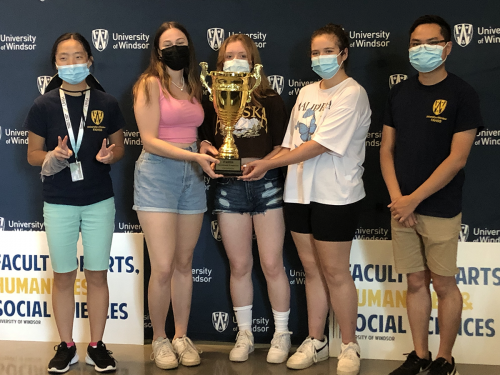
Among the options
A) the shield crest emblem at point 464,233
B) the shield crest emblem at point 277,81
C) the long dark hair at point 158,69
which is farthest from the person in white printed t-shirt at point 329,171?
the shield crest emblem at point 464,233

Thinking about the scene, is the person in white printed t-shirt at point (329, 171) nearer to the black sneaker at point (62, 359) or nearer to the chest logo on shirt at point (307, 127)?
the chest logo on shirt at point (307, 127)

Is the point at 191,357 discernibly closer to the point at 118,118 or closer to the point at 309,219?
the point at 309,219

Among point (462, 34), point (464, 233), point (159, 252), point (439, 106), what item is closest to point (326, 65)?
point (439, 106)

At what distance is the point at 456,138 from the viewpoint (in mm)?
2482

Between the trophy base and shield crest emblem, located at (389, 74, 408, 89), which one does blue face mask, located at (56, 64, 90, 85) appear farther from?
shield crest emblem, located at (389, 74, 408, 89)

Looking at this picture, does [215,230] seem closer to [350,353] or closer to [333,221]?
[333,221]

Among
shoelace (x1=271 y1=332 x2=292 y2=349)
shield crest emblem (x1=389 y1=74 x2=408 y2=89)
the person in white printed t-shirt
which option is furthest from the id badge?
shield crest emblem (x1=389 y1=74 x2=408 y2=89)

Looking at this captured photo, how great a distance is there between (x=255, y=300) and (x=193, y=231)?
77cm

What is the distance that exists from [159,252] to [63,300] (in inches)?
22.0

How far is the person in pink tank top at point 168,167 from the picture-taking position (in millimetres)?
2680

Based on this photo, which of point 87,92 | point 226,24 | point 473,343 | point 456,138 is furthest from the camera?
point 226,24

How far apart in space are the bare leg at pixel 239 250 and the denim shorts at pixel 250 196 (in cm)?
4

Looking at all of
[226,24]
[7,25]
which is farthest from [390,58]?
[7,25]

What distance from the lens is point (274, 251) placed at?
9.46 feet
